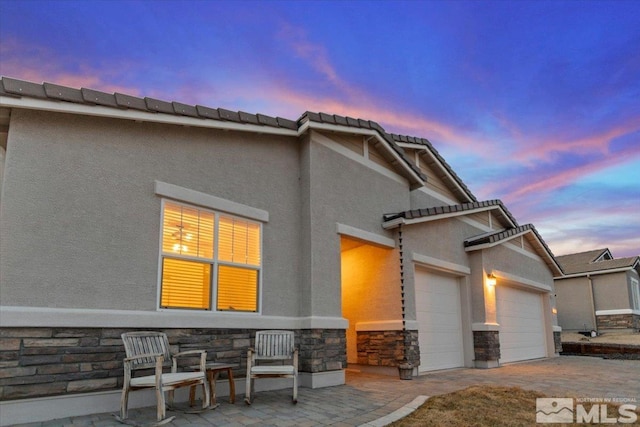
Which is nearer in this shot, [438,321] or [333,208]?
[333,208]

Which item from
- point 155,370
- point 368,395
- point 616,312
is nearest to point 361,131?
point 368,395

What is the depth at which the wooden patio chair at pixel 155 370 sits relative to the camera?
4.57m

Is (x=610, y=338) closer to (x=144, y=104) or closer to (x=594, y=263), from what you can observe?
(x=594, y=263)

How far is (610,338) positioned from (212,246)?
2070 cm

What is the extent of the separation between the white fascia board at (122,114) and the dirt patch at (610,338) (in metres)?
19.1

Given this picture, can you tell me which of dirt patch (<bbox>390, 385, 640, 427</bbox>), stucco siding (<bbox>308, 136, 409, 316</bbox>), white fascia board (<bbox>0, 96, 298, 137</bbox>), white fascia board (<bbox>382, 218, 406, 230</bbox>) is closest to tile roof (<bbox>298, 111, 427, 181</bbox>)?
stucco siding (<bbox>308, 136, 409, 316</bbox>)

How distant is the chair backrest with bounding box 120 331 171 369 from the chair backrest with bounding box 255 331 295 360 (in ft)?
4.49

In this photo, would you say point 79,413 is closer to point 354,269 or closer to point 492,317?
point 354,269

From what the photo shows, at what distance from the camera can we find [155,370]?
5.10 m

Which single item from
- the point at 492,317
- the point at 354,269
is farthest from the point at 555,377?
the point at 354,269

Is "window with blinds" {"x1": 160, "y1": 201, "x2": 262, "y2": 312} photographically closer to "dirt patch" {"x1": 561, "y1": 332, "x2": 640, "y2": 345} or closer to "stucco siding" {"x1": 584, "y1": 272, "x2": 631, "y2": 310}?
"dirt patch" {"x1": 561, "y1": 332, "x2": 640, "y2": 345}

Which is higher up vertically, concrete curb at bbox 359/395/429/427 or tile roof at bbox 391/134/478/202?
tile roof at bbox 391/134/478/202

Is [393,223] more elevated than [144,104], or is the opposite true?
[144,104]

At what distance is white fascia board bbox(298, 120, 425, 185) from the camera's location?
8031mm
